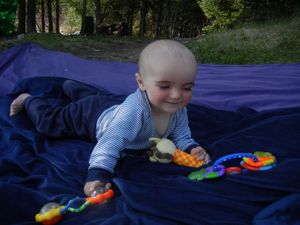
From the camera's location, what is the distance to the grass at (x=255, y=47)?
6406 millimetres

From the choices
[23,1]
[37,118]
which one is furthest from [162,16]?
[37,118]

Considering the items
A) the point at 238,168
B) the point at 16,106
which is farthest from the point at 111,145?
the point at 16,106

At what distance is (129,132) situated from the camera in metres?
1.84

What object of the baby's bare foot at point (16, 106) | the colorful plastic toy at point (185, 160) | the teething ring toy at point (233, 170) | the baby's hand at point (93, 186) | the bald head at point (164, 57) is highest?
the bald head at point (164, 57)

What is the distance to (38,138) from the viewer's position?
7.52 ft

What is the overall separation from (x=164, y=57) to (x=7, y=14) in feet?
25.0

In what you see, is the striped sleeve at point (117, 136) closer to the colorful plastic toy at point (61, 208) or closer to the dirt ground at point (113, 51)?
the colorful plastic toy at point (61, 208)

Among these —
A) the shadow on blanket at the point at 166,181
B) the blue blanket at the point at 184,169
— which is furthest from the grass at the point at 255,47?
the shadow on blanket at the point at 166,181

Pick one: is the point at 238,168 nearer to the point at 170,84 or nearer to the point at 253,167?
the point at 253,167

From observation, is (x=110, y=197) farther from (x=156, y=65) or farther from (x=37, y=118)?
(x=37, y=118)

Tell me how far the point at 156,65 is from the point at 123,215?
645mm

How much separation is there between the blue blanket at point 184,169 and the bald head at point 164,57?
0.44 meters

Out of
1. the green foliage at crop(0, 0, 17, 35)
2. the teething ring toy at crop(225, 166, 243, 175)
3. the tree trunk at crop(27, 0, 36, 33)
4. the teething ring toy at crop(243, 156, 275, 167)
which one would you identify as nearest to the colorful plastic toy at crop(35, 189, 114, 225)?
the teething ring toy at crop(225, 166, 243, 175)

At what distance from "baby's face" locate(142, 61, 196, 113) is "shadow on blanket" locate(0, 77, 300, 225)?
11.3 inches
